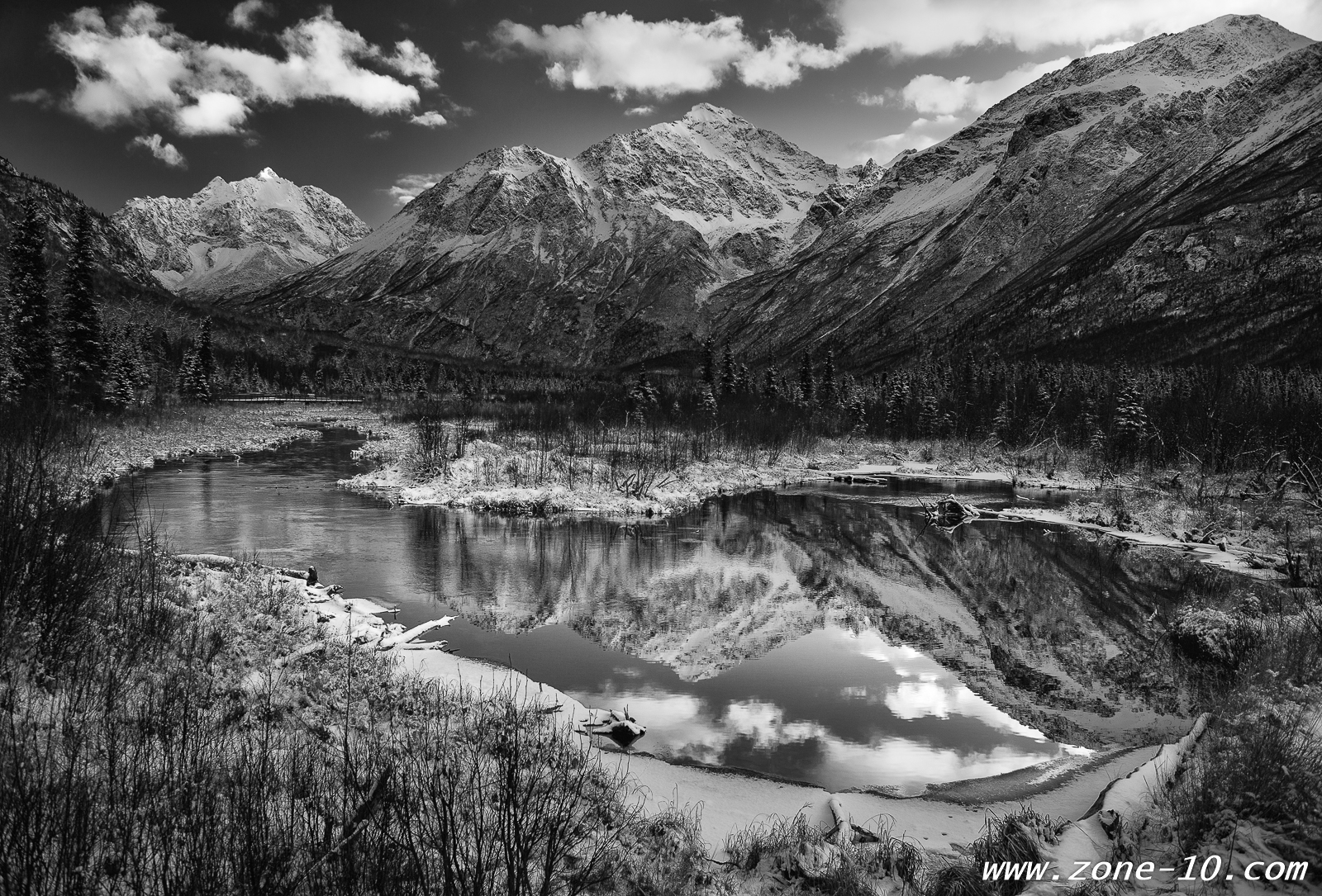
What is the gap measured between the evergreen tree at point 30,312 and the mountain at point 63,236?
6150 cm

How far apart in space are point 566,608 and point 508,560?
16.7ft

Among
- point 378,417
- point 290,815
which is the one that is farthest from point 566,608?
point 378,417

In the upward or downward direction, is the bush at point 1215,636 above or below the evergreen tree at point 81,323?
below

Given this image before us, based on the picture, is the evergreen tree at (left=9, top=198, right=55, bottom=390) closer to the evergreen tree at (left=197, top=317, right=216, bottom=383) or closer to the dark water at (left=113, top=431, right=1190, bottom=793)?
the dark water at (left=113, top=431, right=1190, bottom=793)

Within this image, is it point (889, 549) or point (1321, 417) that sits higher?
point (1321, 417)

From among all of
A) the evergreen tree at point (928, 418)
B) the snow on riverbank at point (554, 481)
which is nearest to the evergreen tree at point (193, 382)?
the snow on riverbank at point (554, 481)

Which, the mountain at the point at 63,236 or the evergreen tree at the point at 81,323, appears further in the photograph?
the mountain at the point at 63,236

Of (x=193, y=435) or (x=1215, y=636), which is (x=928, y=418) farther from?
(x=193, y=435)

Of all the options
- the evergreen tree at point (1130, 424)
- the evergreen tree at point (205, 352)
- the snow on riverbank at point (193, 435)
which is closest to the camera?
the snow on riverbank at point (193, 435)

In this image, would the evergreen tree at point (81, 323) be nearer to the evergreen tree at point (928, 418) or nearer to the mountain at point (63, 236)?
the mountain at point (63, 236)

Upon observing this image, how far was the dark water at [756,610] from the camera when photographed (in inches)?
419

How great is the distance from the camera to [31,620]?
6.82 metres

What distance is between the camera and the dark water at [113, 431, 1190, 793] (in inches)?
419

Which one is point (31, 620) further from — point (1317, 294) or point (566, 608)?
point (1317, 294)
